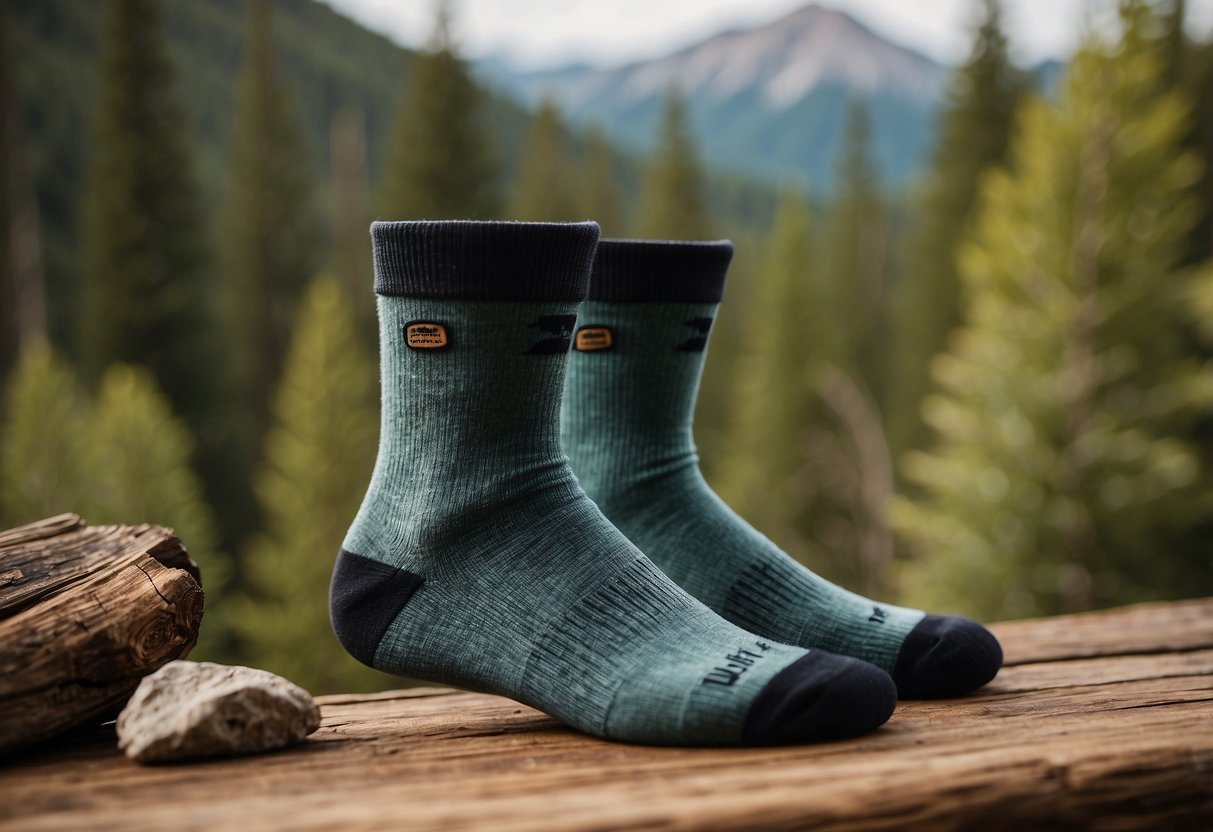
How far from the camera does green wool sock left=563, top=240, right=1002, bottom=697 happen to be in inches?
46.0

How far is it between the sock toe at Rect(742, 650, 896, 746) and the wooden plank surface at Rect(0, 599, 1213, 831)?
0.05 feet

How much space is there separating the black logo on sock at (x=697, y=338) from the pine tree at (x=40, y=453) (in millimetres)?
8565

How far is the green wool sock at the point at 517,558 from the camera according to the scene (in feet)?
2.98

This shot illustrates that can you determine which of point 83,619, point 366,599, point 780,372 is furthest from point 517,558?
point 780,372

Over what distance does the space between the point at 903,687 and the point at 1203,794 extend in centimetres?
34

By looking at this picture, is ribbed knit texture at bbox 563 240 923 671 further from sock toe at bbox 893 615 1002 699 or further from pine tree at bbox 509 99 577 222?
pine tree at bbox 509 99 577 222

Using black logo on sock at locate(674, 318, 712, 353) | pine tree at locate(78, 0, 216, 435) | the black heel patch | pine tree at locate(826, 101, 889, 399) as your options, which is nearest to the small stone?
the black heel patch

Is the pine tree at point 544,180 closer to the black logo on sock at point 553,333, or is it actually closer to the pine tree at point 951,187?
the pine tree at point 951,187

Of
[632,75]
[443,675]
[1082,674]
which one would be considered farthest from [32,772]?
[632,75]

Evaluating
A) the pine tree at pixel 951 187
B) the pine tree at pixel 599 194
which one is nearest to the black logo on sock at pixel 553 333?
the pine tree at pixel 951 187

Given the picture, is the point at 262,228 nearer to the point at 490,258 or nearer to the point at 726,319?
the point at 726,319

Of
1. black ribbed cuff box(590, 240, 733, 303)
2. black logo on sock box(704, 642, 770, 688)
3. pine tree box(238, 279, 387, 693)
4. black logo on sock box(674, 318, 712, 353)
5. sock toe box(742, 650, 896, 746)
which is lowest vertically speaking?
pine tree box(238, 279, 387, 693)

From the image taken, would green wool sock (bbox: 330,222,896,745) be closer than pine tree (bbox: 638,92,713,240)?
Yes

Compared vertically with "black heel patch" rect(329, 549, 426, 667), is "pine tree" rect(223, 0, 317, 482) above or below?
above
